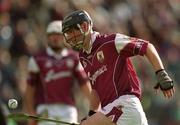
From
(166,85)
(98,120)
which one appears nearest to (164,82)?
(166,85)

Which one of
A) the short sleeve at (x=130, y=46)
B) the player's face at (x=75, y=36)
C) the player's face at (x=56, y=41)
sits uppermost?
the player's face at (x=75, y=36)

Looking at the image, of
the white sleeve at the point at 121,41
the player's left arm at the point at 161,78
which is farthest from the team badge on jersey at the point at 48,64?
the player's left arm at the point at 161,78

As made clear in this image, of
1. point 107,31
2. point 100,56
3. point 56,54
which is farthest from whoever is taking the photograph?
point 107,31

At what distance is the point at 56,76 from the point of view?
14594mm

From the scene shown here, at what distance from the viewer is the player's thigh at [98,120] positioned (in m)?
10.4

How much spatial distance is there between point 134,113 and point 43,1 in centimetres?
894

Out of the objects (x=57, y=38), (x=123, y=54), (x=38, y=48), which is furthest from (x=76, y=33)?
(x=38, y=48)

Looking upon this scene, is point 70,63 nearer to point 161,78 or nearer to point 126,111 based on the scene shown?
point 126,111

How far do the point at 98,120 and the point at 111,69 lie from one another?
60cm

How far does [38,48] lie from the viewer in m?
18.0

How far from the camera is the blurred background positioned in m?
17.5

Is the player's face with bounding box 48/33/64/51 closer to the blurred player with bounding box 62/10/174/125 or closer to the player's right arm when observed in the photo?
the player's right arm

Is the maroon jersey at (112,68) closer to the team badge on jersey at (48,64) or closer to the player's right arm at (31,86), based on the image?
the team badge on jersey at (48,64)

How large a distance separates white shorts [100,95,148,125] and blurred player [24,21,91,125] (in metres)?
4.13
